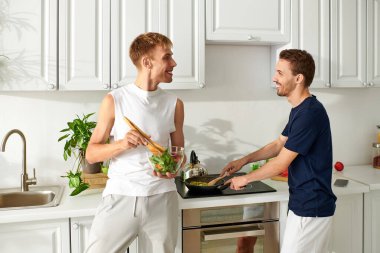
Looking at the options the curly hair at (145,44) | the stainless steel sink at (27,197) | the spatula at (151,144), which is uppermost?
the curly hair at (145,44)

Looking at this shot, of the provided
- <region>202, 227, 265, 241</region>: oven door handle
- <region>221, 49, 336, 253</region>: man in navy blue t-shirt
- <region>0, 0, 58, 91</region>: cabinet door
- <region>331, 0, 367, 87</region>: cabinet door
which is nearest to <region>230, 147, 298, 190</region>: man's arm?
<region>221, 49, 336, 253</region>: man in navy blue t-shirt

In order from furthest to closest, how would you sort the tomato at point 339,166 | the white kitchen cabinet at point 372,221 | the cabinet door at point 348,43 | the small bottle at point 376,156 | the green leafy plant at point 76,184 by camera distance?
the small bottle at point 376,156 → the tomato at point 339,166 → the cabinet door at point 348,43 → the white kitchen cabinet at point 372,221 → the green leafy plant at point 76,184

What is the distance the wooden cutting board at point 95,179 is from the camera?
91.6 inches

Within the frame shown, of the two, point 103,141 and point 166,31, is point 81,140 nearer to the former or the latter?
point 103,141

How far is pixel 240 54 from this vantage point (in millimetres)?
2867

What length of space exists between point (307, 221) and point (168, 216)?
69cm

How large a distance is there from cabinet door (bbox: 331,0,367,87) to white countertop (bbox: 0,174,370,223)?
75cm

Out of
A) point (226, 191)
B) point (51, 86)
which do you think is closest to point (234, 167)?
point (226, 191)

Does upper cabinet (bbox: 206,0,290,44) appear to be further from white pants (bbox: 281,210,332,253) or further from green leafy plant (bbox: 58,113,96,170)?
white pants (bbox: 281,210,332,253)

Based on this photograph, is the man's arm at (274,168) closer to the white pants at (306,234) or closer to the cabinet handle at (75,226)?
the white pants at (306,234)

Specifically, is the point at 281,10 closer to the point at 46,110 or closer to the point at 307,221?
the point at 307,221

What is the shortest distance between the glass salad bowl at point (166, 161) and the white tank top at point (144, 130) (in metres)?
0.08

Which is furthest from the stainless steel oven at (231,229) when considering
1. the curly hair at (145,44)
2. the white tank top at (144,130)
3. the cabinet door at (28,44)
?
the cabinet door at (28,44)

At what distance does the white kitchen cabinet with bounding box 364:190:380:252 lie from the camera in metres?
2.55
